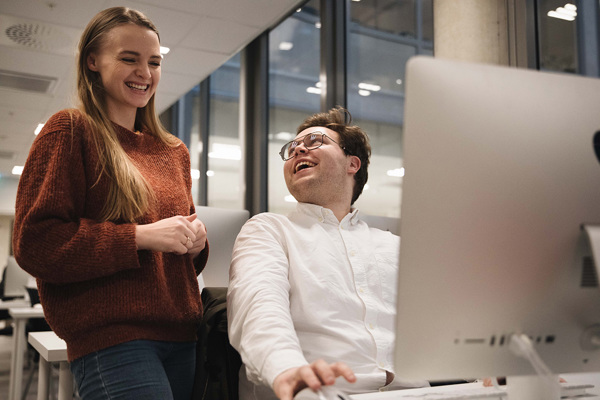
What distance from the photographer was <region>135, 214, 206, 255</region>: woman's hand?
1.10m

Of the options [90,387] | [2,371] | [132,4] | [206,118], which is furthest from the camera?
[206,118]

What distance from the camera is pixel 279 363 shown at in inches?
35.0

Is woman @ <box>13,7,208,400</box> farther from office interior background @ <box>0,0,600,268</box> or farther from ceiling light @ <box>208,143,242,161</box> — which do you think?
ceiling light @ <box>208,143,242,161</box>

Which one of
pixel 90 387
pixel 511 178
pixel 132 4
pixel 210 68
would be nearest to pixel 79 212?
pixel 90 387

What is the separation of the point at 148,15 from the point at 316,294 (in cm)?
336

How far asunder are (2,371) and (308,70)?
13.2 feet

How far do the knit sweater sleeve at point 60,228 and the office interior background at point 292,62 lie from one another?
4.32 ft

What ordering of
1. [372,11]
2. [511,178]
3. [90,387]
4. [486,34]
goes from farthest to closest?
1. [372,11]
2. [486,34]
3. [90,387]
4. [511,178]

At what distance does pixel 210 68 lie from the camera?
5.15m

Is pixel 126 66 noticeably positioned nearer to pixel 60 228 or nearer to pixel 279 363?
pixel 60 228

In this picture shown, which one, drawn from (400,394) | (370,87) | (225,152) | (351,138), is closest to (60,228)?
(400,394)

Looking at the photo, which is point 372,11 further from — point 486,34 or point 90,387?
point 90,387

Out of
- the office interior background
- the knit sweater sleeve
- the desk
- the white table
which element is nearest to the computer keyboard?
the knit sweater sleeve

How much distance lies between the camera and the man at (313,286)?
1.03m
